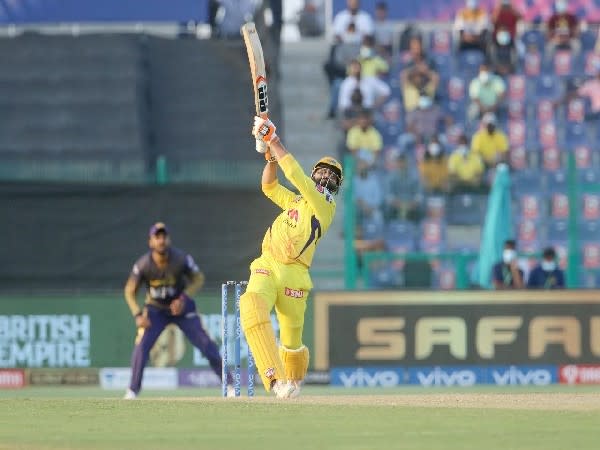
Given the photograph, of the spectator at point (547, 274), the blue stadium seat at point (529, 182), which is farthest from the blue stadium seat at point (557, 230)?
the spectator at point (547, 274)

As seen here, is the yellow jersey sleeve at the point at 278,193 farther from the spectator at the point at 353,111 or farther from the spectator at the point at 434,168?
the spectator at the point at 353,111

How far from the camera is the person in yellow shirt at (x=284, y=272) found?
45.6 ft

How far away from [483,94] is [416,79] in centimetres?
105

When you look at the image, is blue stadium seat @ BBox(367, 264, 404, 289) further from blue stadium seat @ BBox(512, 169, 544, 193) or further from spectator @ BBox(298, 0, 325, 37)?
spectator @ BBox(298, 0, 325, 37)

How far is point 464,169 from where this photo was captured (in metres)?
24.4

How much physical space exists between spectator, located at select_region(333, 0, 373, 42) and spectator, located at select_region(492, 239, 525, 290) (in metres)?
6.22

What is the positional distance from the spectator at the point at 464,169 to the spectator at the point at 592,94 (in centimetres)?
274

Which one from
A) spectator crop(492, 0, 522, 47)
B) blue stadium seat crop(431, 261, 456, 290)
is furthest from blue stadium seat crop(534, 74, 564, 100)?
blue stadium seat crop(431, 261, 456, 290)

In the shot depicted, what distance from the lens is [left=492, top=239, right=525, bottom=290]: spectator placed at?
21250 millimetres

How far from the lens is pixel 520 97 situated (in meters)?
26.7

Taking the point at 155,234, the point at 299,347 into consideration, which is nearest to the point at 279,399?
the point at 299,347

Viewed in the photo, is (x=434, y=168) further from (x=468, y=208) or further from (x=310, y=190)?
(x=310, y=190)

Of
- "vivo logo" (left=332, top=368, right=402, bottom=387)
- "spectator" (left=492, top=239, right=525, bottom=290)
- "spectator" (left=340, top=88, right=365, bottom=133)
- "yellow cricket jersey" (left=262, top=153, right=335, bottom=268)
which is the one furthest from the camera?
"spectator" (left=340, top=88, right=365, bottom=133)

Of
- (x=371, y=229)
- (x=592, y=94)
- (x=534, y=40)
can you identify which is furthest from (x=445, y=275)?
(x=534, y=40)
